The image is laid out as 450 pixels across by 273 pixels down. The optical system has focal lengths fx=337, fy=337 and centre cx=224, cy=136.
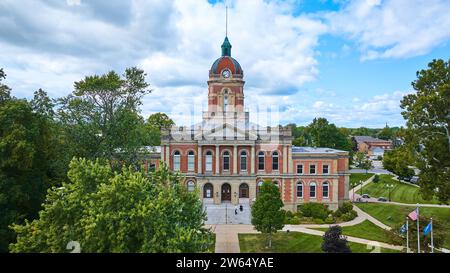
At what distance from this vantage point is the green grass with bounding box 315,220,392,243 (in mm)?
31095

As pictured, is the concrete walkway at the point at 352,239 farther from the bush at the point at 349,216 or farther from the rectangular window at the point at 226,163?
the rectangular window at the point at 226,163

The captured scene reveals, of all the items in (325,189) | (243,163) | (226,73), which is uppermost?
(226,73)

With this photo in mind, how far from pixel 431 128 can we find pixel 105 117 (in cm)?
2804

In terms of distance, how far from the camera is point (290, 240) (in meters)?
30.8

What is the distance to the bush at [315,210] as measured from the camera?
126 feet

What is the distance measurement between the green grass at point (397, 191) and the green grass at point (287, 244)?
76.4 feet

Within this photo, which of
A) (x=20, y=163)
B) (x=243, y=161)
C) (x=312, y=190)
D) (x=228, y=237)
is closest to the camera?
(x=20, y=163)

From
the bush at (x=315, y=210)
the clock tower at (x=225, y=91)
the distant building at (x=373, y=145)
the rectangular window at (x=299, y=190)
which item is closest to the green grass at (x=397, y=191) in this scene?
the bush at (x=315, y=210)

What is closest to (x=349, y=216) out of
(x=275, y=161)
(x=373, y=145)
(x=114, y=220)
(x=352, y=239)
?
(x=352, y=239)

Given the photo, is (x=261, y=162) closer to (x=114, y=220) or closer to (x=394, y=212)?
(x=394, y=212)

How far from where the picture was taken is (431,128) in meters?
28.4

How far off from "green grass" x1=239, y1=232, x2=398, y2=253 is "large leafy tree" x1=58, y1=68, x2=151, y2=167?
1269 centimetres

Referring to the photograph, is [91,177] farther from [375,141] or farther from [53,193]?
[375,141]
